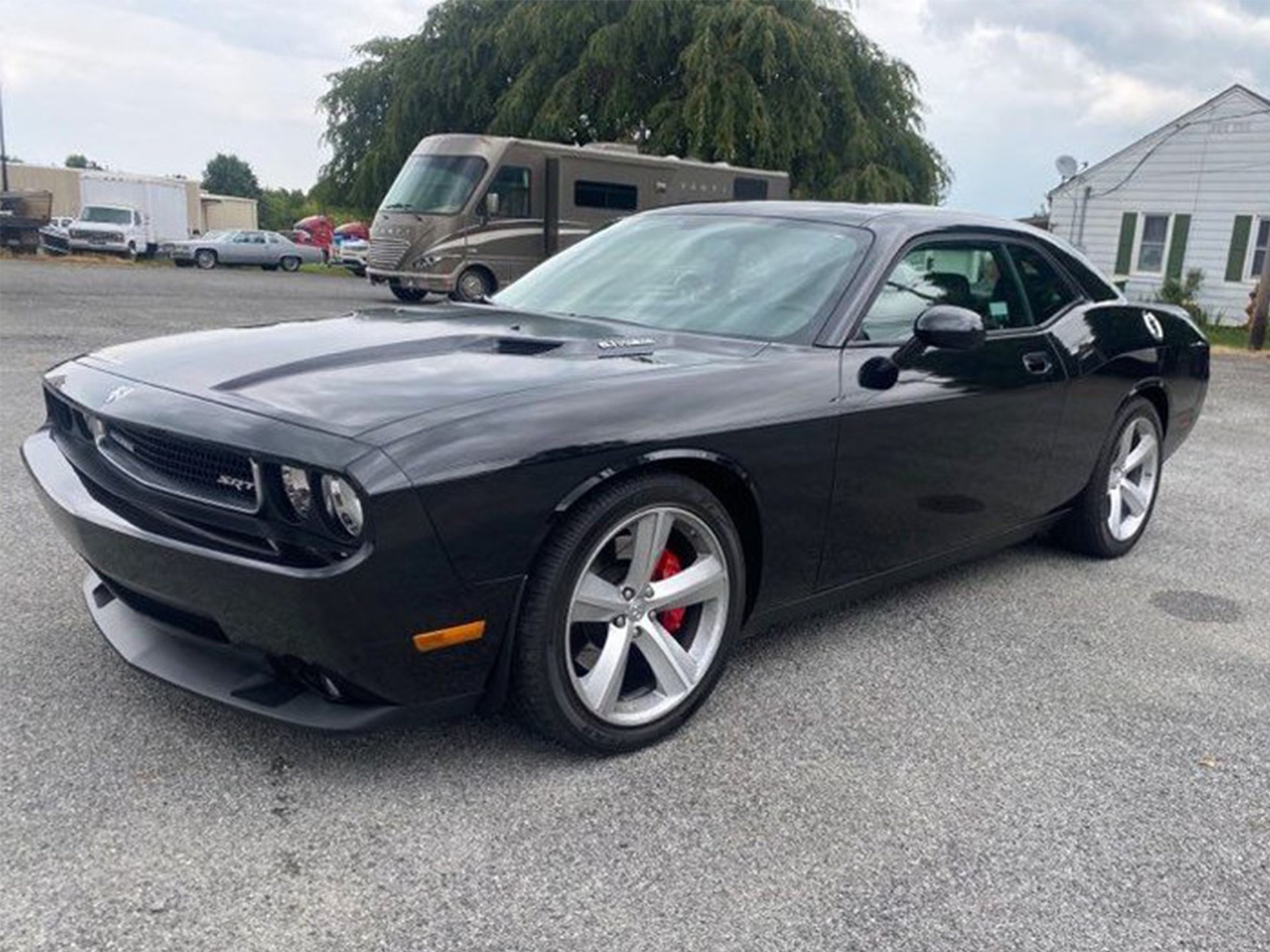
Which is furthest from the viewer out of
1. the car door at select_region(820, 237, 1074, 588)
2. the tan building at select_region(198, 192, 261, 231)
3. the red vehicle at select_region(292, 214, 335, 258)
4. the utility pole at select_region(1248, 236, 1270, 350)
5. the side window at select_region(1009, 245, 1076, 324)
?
the tan building at select_region(198, 192, 261, 231)

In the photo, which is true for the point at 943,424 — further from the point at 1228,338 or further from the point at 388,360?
the point at 1228,338

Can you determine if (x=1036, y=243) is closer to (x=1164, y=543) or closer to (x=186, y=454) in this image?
(x=1164, y=543)

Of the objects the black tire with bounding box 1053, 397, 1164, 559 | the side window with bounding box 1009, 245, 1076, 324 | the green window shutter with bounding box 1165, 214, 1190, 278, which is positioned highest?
the green window shutter with bounding box 1165, 214, 1190, 278

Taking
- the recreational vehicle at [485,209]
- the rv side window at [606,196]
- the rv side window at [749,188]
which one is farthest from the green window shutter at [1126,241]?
the rv side window at [606,196]

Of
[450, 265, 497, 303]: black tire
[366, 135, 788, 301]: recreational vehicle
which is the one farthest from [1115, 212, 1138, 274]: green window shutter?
[450, 265, 497, 303]: black tire

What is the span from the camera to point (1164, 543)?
17.2 ft

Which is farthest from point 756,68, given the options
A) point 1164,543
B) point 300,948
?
point 300,948

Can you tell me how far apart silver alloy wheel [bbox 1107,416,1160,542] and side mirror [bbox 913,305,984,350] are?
1.68 m

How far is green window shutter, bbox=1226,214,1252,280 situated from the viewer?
2161 centimetres

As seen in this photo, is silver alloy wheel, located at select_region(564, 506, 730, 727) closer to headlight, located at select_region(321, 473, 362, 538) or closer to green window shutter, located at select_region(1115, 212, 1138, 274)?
headlight, located at select_region(321, 473, 362, 538)

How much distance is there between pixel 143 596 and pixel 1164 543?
4560mm

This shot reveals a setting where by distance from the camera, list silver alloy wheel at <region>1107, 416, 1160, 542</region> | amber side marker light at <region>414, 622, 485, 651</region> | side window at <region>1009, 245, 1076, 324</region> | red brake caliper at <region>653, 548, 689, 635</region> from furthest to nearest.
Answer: silver alloy wheel at <region>1107, 416, 1160, 542</region> → side window at <region>1009, 245, 1076, 324</region> → red brake caliper at <region>653, 548, 689, 635</region> → amber side marker light at <region>414, 622, 485, 651</region>

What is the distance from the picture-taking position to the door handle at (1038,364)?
13.3 ft

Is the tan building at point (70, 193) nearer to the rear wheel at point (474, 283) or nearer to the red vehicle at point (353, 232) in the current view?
the red vehicle at point (353, 232)
